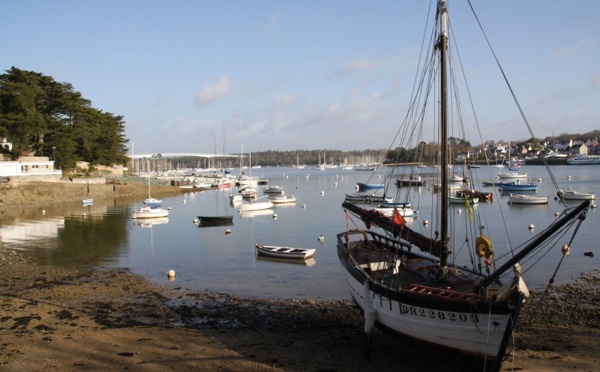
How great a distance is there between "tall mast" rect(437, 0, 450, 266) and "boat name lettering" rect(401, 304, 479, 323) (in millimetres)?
2891

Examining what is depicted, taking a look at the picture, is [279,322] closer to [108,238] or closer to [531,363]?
[531,363]

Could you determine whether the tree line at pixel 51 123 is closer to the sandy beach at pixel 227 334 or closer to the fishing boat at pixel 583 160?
the sandy beach at pixel 227 334

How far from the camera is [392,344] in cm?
1439

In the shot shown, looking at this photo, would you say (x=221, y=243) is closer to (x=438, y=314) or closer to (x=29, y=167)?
(x=438, y=314)

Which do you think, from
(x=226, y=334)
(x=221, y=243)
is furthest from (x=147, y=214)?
(x=226, y=334)

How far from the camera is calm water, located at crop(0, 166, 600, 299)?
79.9ft

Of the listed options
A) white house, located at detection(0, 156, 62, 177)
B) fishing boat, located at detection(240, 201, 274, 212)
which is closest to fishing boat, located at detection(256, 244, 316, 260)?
fishing boat, located at detection(240, 201, 274, 212)

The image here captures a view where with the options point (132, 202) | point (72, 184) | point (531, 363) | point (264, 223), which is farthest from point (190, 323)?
point (72, 184)

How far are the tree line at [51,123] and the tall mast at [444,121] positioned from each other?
7512cm

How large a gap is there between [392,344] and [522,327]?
195 inches

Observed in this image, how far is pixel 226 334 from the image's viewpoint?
15.6 m

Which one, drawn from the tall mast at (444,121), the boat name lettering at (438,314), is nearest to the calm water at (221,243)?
the tall mast at (444,121)

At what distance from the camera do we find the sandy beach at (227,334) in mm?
12797

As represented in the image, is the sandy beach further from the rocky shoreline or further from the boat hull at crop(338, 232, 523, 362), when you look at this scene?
the rocky shoreline
